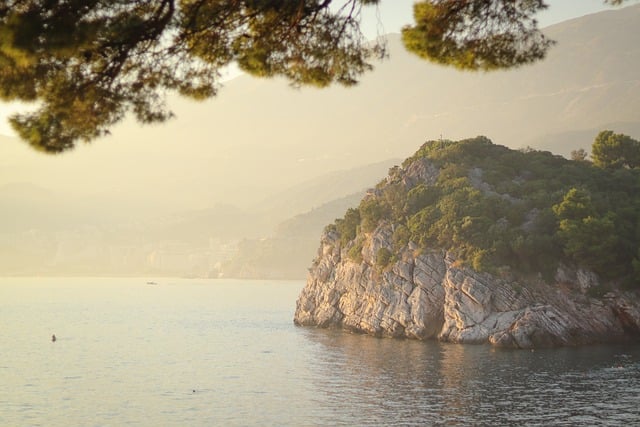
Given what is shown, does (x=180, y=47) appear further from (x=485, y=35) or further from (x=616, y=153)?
(x=616, y=153)

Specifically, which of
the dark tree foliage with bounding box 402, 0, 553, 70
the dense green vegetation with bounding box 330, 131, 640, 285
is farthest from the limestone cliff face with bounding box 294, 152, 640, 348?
the dark tree foliage with bounding box 402, 0, 553, 70

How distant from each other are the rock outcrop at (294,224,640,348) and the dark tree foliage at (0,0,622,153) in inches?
2119

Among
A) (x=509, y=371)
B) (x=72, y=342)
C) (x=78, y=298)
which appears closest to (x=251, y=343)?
(x=72, y=342)

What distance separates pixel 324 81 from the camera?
2056 cm

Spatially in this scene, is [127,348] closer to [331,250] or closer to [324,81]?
[331,250]

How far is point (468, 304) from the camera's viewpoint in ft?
242

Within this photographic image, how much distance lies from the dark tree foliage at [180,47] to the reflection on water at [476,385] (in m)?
27.2

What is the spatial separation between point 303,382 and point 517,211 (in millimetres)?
37891

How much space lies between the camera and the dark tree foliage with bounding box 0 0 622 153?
52.0 feet

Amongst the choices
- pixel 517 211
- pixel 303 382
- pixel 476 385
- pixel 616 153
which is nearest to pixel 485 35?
pixel 476 385

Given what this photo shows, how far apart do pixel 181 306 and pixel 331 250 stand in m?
72.4

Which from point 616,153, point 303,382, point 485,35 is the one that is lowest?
point 303,382

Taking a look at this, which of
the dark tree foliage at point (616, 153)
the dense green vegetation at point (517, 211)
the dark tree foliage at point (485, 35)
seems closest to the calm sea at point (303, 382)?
the dense green vegetation at point (517, 211)

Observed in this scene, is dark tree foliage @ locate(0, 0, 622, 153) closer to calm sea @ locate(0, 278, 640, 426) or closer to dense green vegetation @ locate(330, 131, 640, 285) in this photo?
calm sea @ locate(0, 278, 640, 426)
